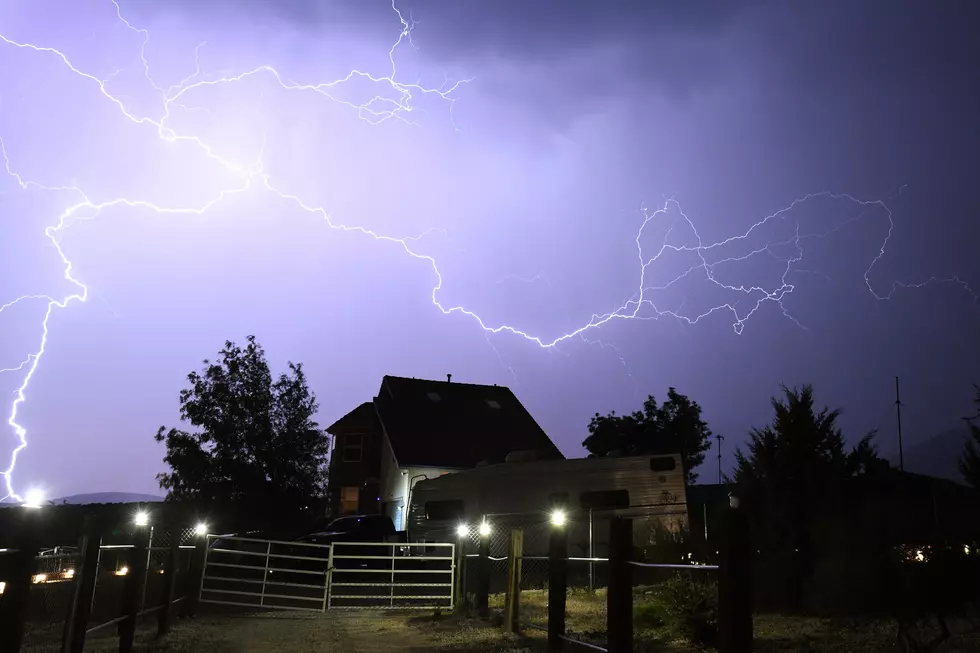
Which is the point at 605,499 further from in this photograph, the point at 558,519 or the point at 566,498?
the point at 558,519

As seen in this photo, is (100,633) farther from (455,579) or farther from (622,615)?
(622,615)

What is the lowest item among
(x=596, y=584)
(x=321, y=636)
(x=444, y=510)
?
(x=321, y=636)

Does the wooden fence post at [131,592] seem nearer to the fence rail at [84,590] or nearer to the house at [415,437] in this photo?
the fence rail at [84,590]

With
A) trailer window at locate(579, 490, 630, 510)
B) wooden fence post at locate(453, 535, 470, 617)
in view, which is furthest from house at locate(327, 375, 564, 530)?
wooden fence post at locate(453, 535, 470, 617)

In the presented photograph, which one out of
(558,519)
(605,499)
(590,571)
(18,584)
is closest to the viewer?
(18,584)

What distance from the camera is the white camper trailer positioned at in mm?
16031

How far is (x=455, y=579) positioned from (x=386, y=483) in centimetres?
1767

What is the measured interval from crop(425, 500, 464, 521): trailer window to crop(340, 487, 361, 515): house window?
45.6 feet

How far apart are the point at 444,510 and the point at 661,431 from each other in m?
20.5

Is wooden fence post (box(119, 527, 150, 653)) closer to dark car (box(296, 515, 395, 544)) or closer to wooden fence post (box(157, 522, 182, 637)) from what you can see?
wooden fence post (box(157, 522, 182, 637))

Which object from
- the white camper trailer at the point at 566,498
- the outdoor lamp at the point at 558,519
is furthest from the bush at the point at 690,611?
the white camper trailer at the point at 566,498

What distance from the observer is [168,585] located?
33.2ft

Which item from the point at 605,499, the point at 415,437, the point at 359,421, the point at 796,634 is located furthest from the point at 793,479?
the point at 359,421

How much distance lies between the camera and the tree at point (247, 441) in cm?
3028
